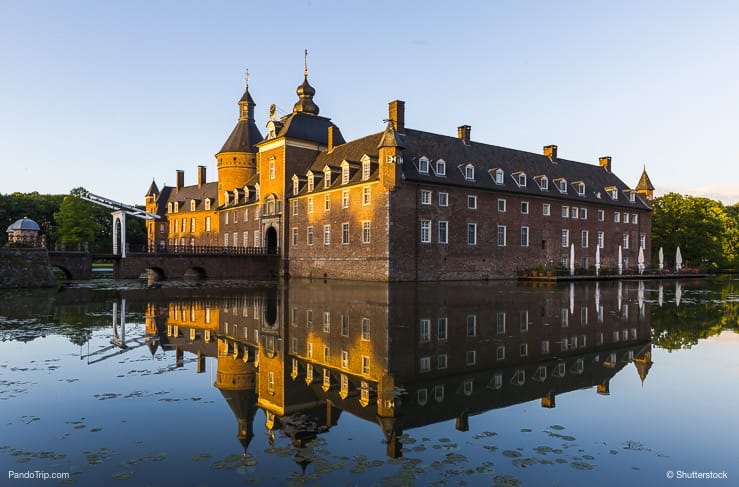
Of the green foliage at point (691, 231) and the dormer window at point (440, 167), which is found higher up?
the dormer window at point (440, 167)

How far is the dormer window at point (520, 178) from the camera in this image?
4841 cm

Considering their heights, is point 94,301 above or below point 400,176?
below

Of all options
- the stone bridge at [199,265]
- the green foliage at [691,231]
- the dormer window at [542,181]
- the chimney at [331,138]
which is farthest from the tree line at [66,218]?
the green foliage at [691,231]

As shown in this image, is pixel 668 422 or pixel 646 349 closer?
pixel 668 422

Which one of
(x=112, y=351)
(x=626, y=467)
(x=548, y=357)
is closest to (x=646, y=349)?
(x=548, y=357)

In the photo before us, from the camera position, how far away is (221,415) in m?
7.74

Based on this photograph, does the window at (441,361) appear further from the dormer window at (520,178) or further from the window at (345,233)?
the dormer window at (520,178)

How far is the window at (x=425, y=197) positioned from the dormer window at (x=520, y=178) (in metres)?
11.5

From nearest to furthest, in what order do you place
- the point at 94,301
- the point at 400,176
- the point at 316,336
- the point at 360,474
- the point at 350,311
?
the point at 360,474
the point at 316,336
the point at 350,311
the point at 94,301
the point at 400,176

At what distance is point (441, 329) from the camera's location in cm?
1509

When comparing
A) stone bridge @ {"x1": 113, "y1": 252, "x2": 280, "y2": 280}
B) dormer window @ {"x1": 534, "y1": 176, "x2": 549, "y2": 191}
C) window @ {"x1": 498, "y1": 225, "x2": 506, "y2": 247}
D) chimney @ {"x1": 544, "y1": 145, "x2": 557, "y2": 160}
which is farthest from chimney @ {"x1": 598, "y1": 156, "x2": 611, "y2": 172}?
stone bridge @ {"x1": 113, "y1": 252, "x2": 280, "y2": 280}

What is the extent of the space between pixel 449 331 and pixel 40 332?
11420 millimetres

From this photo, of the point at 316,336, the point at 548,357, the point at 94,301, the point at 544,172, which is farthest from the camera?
the point at 544,172

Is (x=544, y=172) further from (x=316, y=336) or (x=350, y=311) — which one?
(x=316, y=336)
